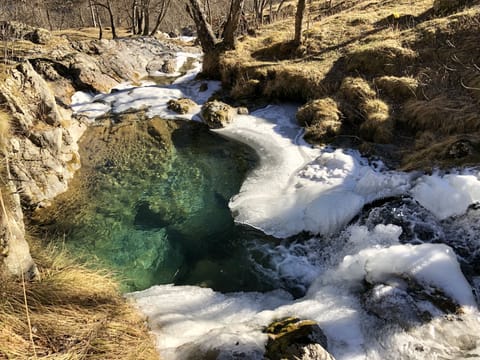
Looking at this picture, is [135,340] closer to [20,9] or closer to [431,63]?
[431,63]

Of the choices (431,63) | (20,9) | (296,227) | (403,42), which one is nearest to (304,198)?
(296,227)

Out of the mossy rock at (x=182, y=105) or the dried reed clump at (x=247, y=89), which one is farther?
the dried reed clump at (x=247, y=89)

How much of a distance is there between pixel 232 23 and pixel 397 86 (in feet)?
19.8

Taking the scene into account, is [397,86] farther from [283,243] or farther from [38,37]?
[38,37]

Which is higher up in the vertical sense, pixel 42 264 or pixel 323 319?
pixel 42 264

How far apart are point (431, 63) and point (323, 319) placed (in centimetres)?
717

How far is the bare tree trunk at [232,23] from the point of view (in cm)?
1148

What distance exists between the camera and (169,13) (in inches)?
1187

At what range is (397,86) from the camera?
8.23 m

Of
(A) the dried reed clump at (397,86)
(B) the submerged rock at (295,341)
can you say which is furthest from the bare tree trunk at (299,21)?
(B) the submerged rock at (295,341)

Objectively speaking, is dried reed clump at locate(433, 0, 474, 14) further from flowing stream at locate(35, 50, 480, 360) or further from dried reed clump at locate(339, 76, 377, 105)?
flowing stream at locate(35, 50, 480, 360)

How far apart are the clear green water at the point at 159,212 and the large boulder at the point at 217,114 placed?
463 mm

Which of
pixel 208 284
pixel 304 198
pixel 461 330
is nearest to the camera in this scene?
pixel 461 330

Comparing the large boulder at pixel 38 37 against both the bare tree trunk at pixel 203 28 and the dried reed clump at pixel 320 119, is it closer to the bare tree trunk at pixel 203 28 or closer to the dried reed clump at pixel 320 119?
the bare tree trunk at pixel 203 28
